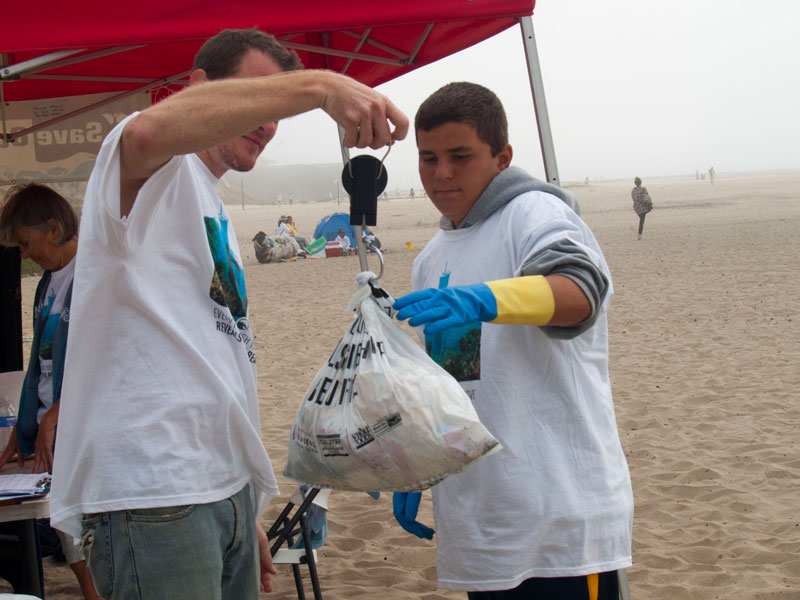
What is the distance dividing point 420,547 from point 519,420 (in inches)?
97.8

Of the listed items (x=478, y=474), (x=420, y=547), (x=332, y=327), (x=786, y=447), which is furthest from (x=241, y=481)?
(x=332, y=327)

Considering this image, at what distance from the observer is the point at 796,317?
372 inches

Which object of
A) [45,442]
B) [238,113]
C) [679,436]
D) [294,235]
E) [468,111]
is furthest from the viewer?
[294,235]

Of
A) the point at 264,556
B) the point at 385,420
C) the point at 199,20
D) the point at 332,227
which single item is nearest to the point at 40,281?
the point at 199,20

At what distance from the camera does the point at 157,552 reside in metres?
1.40

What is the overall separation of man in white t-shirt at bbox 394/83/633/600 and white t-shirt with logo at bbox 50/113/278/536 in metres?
0.43

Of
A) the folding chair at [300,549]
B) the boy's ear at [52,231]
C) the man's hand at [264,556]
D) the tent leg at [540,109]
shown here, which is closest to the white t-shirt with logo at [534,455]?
the man's hand at [264,556]

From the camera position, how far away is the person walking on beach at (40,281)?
2.96 m

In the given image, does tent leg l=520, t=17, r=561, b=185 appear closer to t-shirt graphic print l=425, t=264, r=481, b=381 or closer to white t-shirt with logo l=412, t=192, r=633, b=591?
white t-shirt with logo l=412, t=192, r=633, b=591

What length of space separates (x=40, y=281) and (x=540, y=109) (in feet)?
6.74

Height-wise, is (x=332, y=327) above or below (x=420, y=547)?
above

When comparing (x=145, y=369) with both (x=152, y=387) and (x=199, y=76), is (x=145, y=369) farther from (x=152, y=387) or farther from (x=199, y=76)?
(x=199, y=76)

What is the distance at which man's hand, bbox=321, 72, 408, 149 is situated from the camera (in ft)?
4.14

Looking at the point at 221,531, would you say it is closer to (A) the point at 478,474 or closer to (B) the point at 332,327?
(A) the point at 478,474
